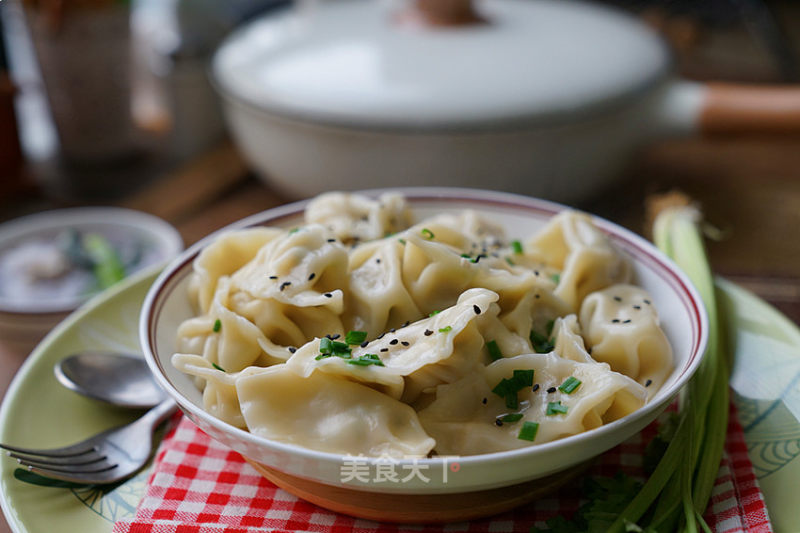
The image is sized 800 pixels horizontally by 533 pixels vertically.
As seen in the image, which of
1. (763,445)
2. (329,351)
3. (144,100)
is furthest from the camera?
(144,100)

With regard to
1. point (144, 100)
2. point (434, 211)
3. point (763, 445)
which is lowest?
point (144, 100)

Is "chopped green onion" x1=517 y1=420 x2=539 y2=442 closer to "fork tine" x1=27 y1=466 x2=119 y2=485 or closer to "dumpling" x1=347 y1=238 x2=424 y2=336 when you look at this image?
"dumpling" x1=347 y1=238 x2=424 y2=336

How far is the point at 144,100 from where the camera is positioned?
13.4 ft

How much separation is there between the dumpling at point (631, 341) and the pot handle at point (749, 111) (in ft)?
4.12

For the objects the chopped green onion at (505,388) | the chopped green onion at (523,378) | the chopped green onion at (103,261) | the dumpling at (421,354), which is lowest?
the chopped green onion at (103,261)

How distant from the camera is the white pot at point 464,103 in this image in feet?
7.81

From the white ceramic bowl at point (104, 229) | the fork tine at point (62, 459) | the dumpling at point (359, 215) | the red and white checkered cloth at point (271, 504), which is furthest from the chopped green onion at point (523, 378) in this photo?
the white ceramic bowl at point (104, 229)

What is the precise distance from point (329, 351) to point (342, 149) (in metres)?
1.25

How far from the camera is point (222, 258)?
67.9 inches

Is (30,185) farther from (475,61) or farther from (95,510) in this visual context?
(95,510)

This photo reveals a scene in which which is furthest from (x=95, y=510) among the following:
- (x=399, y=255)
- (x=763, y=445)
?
(x=763, y=445)

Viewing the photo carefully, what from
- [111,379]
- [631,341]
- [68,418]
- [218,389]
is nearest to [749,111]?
[631,341]

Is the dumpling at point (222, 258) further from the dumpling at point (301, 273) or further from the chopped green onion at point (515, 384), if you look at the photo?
the chopped green onion at point (515, 384)

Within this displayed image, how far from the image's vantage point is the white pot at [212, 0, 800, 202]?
93.7 inches
